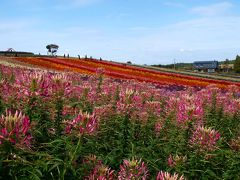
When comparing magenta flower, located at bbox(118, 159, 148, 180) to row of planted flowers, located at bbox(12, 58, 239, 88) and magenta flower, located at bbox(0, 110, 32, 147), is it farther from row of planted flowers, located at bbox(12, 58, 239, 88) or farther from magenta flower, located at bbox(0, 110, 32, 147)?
row of planted flowers, located at bbox(12, 58, 239, 88)

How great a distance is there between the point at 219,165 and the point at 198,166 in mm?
887

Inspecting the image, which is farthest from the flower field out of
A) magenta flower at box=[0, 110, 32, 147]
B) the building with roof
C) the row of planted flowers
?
the building with roof

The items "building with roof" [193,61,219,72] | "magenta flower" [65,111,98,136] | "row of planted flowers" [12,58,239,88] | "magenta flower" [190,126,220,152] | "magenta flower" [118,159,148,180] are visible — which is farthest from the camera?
"building with roof" [193,61,219,72]

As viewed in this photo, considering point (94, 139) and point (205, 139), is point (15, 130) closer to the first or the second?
point (94, 139)

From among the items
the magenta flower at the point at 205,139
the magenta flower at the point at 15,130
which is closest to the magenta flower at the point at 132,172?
the magenta flower at the point at 15,130

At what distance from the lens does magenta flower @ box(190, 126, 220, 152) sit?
447 cm

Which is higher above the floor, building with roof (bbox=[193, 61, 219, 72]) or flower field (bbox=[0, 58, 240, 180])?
flower field (bbox=[0, 58, 240, 180])

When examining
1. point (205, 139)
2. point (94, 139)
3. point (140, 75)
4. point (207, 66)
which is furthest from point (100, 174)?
point (207, 66)

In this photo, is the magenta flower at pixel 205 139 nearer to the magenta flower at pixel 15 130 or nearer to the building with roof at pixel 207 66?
the magenta flower at pixel 15 130

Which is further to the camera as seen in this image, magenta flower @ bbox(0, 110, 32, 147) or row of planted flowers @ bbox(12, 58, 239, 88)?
row of planted flowers @ bbox(12, 58, 239, 88)

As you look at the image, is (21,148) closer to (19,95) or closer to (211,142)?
(19,95)

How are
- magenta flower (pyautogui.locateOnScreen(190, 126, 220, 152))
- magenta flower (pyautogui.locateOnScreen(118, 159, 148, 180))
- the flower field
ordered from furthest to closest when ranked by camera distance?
magenta flower (pyautogui.locateOnScreen(190, 126, 220, 152)) → magenta flower (pyautogui.locateOnScreen(118, 159, 148, 180)) → the flower field

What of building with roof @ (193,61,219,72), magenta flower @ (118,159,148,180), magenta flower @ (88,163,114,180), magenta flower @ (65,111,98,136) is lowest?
building with roof @ (193,61,219,72)

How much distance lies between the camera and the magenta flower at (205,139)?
4466mm
